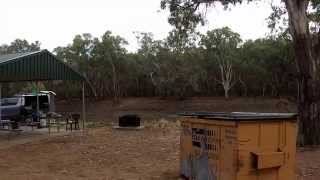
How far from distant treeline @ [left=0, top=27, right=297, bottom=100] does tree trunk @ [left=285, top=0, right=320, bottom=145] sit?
41101 mm

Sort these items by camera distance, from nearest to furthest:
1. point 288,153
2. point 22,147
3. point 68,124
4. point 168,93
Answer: point 288,153 < point 22,147 < point 68,124 < point 168,93

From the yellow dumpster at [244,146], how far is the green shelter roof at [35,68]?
468 inches

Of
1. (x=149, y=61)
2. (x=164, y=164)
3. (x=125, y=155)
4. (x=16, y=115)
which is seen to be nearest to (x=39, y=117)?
(x=16, y=115)

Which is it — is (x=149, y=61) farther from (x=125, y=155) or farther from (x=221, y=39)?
(x=125, y=155)

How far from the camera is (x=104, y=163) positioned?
13.0 metres

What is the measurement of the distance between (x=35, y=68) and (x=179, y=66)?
40831 millimetres

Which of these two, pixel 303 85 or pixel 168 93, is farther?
pixel 168 93

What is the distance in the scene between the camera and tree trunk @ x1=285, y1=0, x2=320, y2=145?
1473 centimetres

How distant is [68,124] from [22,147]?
6.84 meters

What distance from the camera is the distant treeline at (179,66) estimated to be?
58875mm

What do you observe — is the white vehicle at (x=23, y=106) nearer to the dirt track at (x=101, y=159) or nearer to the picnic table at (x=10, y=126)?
the picnic table at (x=10, y=126)

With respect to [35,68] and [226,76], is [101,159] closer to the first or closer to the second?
[35,68]

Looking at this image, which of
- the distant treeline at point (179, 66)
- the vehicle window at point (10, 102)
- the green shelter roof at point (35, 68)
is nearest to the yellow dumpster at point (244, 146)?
the green shelter roof at point (35, 68)

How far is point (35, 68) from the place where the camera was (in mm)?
20828
